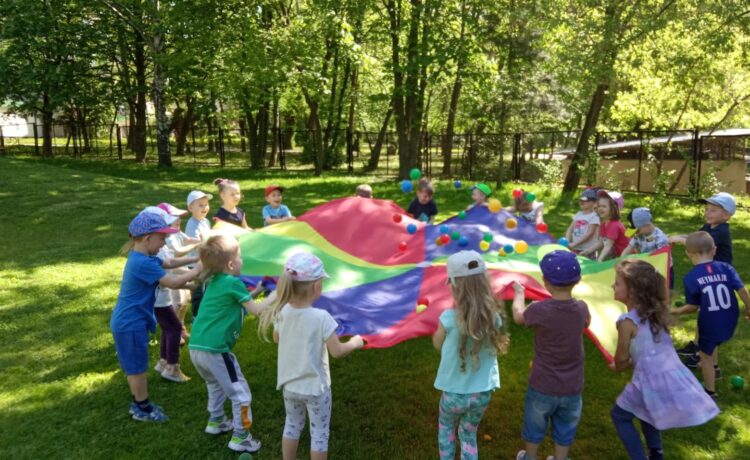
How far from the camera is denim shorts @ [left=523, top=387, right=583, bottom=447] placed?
9.90 ft

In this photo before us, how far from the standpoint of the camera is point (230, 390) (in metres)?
3.43

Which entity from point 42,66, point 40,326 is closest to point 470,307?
point 40,326

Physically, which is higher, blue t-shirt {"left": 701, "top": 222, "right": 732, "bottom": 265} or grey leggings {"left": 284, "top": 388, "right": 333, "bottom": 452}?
blue t-shirt {"left": 701, "top": 222, "right": 732, "bottom": 265}

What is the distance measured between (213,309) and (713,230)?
3.92 m

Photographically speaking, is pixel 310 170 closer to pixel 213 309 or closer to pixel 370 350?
pixel 370 350

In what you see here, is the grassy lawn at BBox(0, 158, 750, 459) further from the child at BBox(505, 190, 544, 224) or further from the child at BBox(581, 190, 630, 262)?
the child at BBox(505, 190, 544, 224)

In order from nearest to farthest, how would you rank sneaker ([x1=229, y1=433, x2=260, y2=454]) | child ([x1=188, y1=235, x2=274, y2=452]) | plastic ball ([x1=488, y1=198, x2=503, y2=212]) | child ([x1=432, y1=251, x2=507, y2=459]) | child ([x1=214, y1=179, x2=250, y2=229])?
child ([x1=432, y1=251, x2=507, y2=459])
child ([x1=188, y1=235, x2=274, y2=452])
sneaker ([x1=229, y1=433, x2=260, y2=454])
child ([x1=214, y1=179, x2=250, y2=229])
plastic ball ([x1=488, y1=198, x2=503, y2=212])

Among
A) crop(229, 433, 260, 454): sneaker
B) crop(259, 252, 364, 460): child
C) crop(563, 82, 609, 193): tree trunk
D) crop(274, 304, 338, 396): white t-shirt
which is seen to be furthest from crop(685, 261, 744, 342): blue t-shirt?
crop(563, 82, 609, 193): tree trunk

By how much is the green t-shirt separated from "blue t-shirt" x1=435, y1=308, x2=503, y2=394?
4.04ft

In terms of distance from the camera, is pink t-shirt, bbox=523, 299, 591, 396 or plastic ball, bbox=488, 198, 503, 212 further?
plastic ball, bbox=488, 198, 503, 212

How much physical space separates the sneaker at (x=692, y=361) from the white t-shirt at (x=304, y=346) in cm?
335

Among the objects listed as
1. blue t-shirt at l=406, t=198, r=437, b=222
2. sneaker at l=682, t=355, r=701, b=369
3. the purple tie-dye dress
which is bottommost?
sneaker at l=682, t=355, r=701, b=369

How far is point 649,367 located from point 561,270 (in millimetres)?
719

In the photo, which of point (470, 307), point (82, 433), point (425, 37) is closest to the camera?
point (470, 307)
